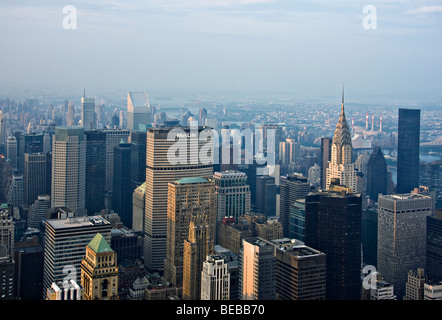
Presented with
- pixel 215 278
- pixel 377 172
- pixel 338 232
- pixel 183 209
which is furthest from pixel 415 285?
pixel 377 172

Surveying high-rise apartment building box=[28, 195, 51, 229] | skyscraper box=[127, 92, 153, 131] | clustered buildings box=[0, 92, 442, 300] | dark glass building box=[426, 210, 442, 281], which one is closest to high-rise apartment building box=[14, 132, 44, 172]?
clustered buildings box=[0, 92, 442, 300]

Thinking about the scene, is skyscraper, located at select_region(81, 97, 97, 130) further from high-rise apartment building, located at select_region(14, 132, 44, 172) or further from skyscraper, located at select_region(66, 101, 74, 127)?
high-rise apartment building, located at select_region(14, 132, 44, 172)

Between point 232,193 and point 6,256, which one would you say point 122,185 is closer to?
point 232,193

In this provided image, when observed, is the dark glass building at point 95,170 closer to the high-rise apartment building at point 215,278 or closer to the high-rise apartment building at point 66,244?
the high-rise apartment building at point 66,244

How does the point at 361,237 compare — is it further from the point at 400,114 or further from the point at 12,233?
the point at 12,233
